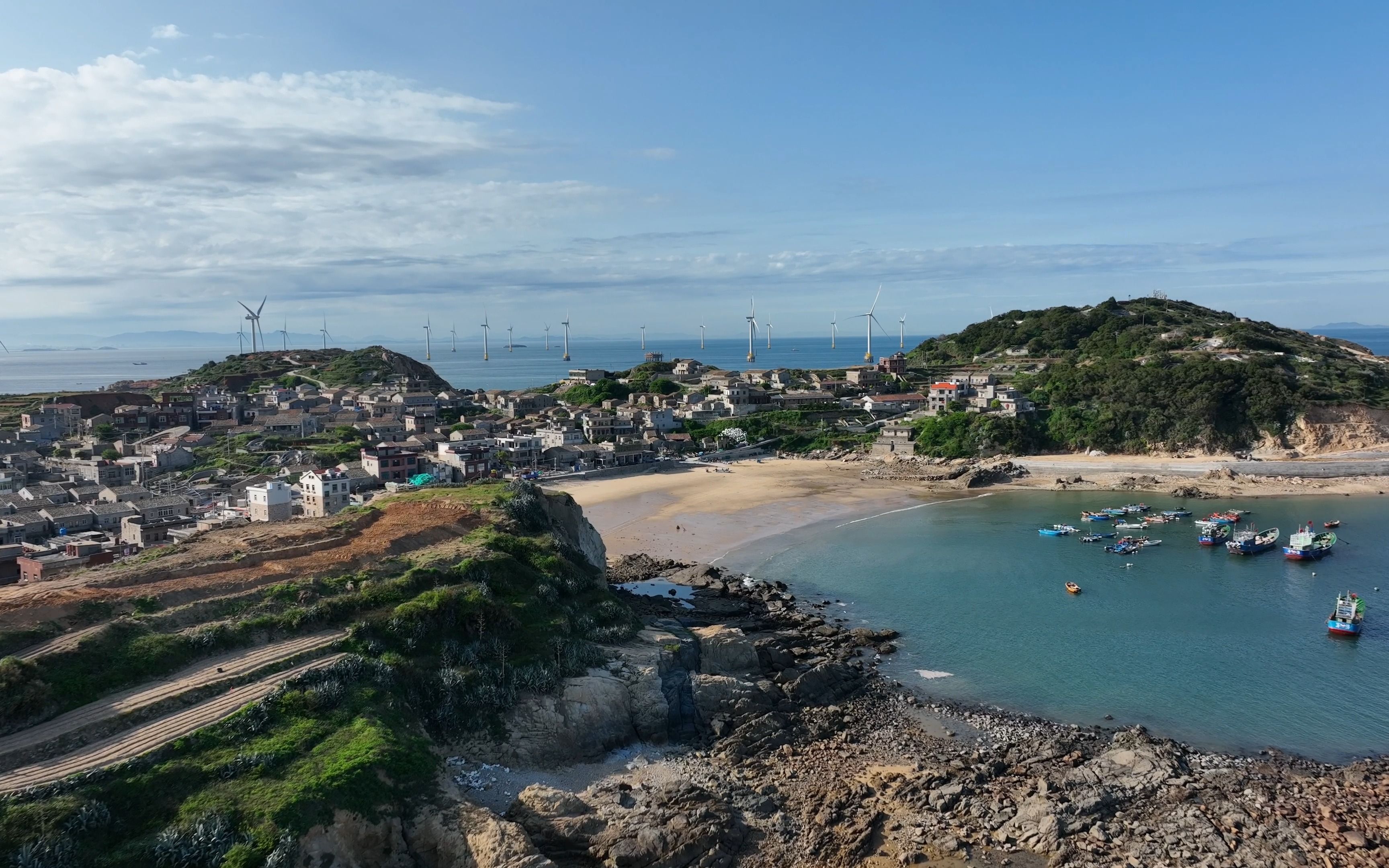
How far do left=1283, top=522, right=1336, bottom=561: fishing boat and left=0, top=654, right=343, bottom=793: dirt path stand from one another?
4918cm

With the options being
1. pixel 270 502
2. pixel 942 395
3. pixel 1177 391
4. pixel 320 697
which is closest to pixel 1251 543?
pixel 1177 391

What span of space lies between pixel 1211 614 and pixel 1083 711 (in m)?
13.9

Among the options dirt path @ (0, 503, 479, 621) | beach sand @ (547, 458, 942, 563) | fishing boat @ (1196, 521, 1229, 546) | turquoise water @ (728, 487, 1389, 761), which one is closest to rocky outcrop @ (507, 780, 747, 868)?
dirt path @ (0, 503, 479, 621)

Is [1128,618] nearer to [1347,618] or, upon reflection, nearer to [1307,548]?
[1347,618]

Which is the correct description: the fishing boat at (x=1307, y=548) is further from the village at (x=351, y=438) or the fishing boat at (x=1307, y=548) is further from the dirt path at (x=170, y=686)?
the dirt path at (x=170, y=686)

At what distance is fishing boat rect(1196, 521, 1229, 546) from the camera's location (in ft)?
163

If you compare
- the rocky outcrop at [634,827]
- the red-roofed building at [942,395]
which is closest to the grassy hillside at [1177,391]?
the red-roofed building at [942,395]

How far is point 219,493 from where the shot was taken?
54.3 meters

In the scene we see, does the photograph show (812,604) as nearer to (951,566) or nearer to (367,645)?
(951,566)

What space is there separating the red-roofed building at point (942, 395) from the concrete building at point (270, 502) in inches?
2517

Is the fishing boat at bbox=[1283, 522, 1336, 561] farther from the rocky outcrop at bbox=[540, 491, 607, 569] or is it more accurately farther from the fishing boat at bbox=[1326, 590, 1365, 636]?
the rocky outcrop at bbox=[540, 491, 607, 569]

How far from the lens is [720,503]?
201 ft

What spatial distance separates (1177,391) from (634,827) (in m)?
72.4

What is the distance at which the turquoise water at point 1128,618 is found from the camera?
28.6 m
